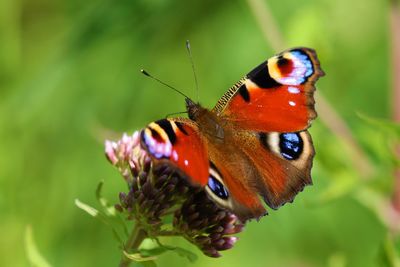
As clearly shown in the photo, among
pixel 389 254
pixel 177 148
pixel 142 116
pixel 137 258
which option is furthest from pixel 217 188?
pixel 142 116

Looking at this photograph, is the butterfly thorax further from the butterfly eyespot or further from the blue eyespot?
the blue eyespot

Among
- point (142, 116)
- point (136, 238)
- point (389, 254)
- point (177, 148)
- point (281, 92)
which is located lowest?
point (389, 254)

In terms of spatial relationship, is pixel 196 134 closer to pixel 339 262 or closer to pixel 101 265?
pixel 339 262

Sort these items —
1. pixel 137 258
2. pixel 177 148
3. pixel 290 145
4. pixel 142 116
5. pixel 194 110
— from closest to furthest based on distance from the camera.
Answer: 1. pixel 177 148
2. pixel 137 258
3. pixel 290 145
4. pixel 194 110
5. pixel 142 116

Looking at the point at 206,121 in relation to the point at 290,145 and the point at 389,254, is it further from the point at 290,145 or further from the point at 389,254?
the point at 389,254

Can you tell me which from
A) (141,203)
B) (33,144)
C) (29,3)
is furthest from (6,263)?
(29,3)

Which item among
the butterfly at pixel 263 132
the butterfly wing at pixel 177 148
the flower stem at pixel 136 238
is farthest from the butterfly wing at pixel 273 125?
the flower stem at pixel 136 238
